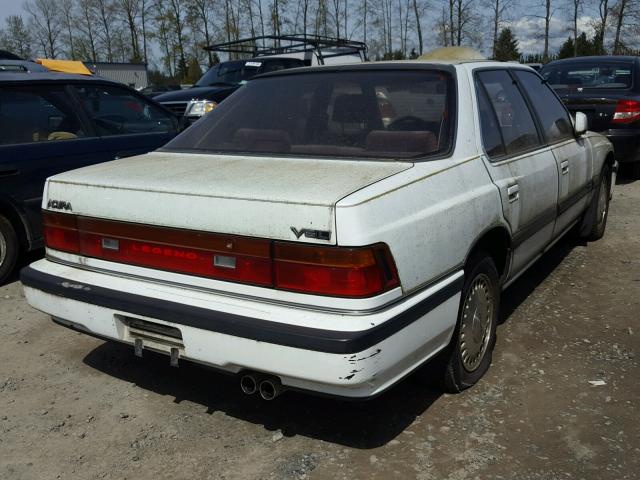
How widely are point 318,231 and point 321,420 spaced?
1.11 meters

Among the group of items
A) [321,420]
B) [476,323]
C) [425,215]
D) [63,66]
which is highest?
[63,66]

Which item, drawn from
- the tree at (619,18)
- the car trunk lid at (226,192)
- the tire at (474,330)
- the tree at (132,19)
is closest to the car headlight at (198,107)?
the car trunk lid at (226,192)

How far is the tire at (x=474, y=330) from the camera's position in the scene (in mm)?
3047

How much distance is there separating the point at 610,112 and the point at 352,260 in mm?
6799

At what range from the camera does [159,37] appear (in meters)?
49.7

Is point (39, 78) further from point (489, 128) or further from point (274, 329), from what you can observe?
point (274, 329)

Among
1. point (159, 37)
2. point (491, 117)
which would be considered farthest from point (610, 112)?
point (159, 37)

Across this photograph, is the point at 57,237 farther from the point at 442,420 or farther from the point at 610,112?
the point at 610,112

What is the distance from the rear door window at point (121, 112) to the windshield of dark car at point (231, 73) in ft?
18.3

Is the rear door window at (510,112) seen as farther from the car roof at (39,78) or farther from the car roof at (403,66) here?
the car roof at (39,78)

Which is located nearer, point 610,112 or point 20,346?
point 20,346

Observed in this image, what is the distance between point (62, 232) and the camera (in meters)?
3.04

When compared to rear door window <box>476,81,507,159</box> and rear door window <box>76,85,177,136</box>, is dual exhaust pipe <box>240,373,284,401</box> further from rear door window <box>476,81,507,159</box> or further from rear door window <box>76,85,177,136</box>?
rear door window <box>76,85,177,136</box>

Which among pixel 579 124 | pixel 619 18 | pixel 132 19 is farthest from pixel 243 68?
pixel 132 19
